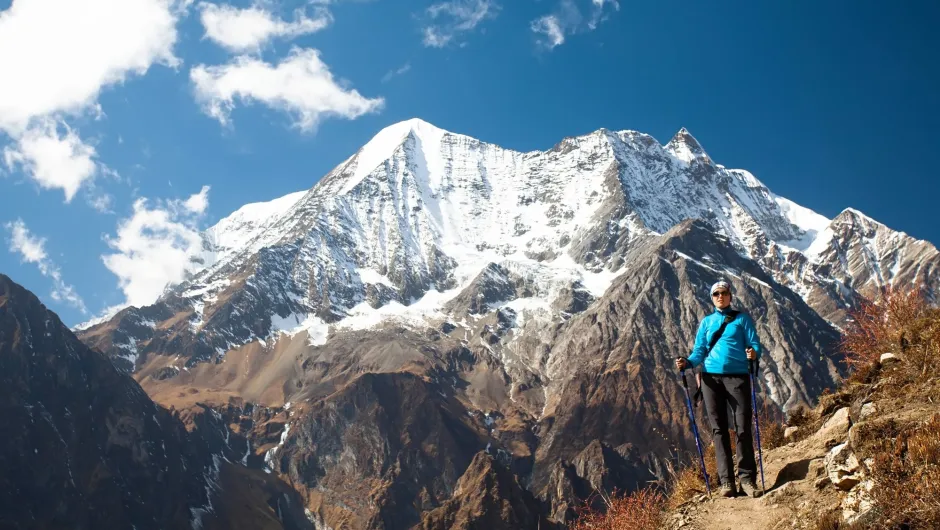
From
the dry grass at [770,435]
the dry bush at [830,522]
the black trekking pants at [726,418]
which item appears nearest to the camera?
the dry bush at [830,522]

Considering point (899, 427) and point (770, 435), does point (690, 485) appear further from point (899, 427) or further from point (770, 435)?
point (899, 427)

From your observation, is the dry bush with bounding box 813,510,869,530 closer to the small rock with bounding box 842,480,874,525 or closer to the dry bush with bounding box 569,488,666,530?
the small rock with bounding box 842,480,874,525

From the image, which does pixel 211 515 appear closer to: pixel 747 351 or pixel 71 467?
pixel 71 467

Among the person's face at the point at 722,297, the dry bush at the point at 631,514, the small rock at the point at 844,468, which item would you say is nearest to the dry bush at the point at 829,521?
the small rock at the point at 844,468

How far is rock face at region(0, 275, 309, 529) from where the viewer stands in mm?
145625

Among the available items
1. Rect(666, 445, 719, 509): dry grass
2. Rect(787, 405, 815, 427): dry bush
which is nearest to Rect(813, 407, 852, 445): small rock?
Rect(666, 445, 719, 509): dry grass

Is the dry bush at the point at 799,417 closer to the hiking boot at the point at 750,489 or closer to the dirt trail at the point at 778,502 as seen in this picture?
the dirt trail at the point at 778,502

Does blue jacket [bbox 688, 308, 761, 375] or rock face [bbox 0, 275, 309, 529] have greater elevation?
rock face [bbox 0, 275, 309, 529]

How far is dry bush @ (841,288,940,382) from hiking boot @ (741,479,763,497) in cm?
358

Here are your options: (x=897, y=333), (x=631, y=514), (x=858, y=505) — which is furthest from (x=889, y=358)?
(x=858, y=505)

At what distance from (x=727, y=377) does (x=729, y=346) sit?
53cm

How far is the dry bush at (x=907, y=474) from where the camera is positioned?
858 centimetres

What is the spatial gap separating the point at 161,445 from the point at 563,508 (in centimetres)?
9742

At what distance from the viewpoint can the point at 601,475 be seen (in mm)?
171375
